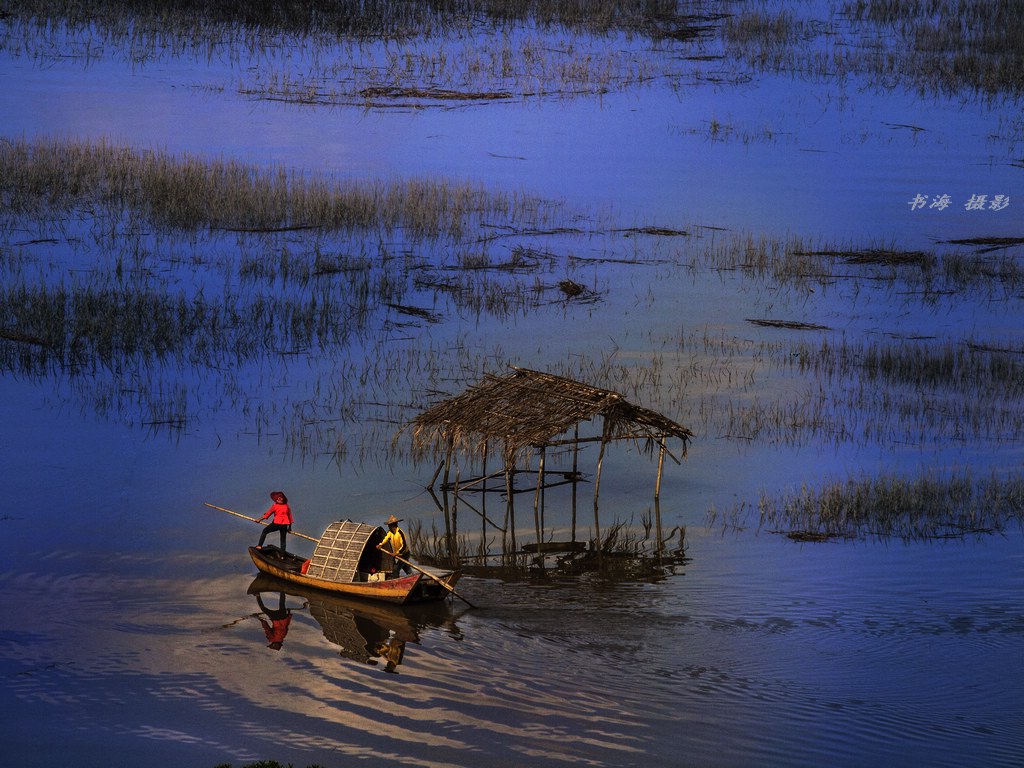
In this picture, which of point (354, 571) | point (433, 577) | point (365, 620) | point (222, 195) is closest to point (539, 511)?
point (354, 571)

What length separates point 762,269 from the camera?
94.5 feet

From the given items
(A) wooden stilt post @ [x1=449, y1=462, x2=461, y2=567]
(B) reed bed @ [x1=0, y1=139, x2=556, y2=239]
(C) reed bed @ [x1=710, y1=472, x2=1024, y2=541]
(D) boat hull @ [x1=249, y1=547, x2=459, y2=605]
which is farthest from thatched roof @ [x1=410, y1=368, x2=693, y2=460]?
(B) reed bed @ [x1=0, y1=139, x2=556, y2=239]

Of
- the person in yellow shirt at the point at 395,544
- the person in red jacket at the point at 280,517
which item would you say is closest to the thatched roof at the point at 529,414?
the person in yellow shirt at the point at 395,544

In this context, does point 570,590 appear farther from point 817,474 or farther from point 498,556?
point 817,474

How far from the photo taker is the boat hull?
14.0 meters

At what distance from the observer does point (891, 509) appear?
17078 mm

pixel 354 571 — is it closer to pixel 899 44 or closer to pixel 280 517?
pixel 280 517

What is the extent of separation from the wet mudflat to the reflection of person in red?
91 mm

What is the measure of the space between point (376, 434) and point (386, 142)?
1602 cm

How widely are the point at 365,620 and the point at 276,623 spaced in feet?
2.84

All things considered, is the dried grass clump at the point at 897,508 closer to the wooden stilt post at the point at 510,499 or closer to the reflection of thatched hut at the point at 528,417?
the reflection of thatched hut at the point at 528,417


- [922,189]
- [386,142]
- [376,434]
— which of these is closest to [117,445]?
[376,434]

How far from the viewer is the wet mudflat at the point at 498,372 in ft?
37.9

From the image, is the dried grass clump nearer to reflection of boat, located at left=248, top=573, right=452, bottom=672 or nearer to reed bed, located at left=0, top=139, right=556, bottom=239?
reflection of boat, located at left=248, top=573, right=452, bottom=672
